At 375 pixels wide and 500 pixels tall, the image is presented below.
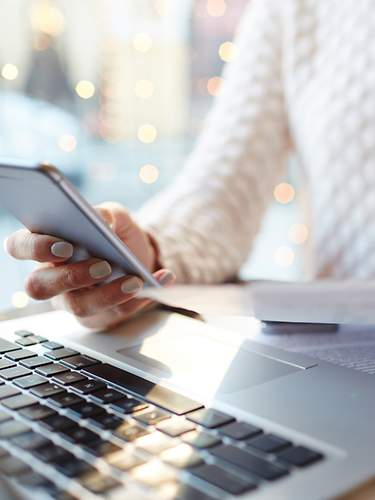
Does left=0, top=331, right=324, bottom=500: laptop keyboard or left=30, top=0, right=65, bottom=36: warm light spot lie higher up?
left=30, top=0, right=65, bottom=36: warm light spot

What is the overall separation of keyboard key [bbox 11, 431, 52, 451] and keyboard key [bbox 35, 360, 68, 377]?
0.10 metres

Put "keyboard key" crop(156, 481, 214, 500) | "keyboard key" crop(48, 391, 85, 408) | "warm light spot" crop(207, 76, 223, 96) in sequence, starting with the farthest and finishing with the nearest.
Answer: "warm light spot" crop(207, 76, 223, 96) → "keyboard key" crop(48, 391, 85, 408) → "keyboard key" crop(156, 481, 214, 500)

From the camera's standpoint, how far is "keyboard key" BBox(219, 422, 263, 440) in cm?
34

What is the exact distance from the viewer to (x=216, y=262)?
835 mm

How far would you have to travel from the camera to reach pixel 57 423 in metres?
0.36

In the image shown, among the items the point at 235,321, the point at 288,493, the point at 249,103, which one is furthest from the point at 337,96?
the point at 288,493

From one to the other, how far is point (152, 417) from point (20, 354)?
15 cm

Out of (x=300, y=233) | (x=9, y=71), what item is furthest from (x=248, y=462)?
(x=9, y=71)

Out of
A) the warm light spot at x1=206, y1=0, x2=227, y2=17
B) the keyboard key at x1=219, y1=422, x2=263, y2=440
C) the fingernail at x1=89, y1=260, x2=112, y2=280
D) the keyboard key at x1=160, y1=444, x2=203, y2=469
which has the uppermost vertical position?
the warm light spot at x1=206, y1=0, x2=227, y2=17

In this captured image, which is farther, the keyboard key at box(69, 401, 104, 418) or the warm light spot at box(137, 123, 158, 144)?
the warm light spot at box(137, 123, 158, 144)

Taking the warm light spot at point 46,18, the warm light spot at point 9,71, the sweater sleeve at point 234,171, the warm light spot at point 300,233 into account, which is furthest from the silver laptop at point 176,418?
the warm light spot at point 46,18

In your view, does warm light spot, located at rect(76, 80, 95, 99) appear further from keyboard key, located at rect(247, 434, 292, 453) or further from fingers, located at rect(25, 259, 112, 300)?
keyboard key, located at rect(247, 434, 292, 453)

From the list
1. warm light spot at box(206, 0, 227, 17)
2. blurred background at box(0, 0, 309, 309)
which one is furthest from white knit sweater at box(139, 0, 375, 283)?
warm light spot at box(206, 0, 227, 17)

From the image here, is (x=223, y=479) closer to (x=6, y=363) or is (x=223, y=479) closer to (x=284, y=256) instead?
(x=6, y=363)
